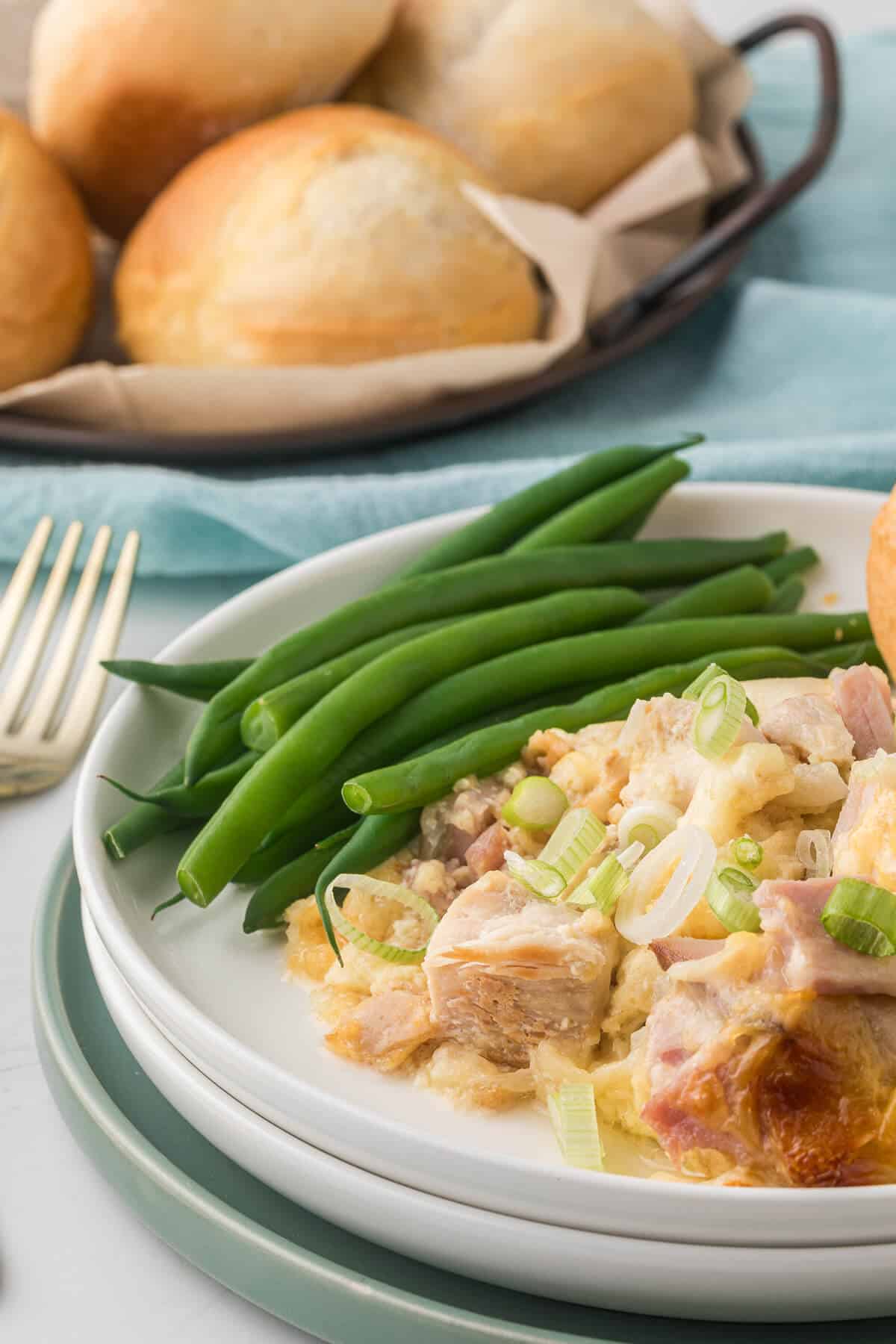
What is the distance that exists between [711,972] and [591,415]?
9.44ft

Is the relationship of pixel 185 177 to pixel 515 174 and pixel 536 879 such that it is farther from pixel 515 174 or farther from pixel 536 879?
pixel 536 879

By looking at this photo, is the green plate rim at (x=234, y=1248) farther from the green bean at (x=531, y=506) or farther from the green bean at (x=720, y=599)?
the green bean at (x=720, y=599)

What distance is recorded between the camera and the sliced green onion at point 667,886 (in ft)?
6.44

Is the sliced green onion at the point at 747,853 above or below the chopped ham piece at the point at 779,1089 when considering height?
above

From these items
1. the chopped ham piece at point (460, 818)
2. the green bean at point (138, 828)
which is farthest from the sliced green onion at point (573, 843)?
the green bean at point (138, 828)

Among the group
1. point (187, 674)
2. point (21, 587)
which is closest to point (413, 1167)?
point (187, 674)

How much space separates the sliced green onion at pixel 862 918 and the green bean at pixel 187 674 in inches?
47.2

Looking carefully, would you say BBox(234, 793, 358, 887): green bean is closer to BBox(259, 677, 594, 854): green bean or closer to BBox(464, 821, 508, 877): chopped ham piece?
BBox(259, 677, 594, 854): green bean

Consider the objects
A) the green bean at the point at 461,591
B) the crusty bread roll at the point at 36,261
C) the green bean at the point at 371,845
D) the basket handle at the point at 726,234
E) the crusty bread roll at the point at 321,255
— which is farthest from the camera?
the basket handle at the point at 726,234

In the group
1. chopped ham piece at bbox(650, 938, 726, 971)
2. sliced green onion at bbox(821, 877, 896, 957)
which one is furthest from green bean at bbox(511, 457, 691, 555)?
sliced green onion at bbox(821, 877, 896, 957)

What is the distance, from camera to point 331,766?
2.45m

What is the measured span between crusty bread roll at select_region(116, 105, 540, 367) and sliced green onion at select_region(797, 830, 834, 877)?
2.40 m

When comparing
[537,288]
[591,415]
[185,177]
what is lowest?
[591,415]

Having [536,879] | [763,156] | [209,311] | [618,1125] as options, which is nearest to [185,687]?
[536,879]
